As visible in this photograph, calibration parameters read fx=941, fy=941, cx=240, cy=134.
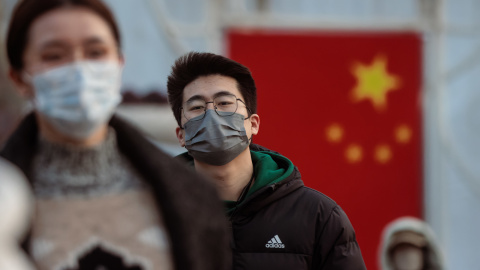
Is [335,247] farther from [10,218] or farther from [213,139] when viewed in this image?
[10,218]

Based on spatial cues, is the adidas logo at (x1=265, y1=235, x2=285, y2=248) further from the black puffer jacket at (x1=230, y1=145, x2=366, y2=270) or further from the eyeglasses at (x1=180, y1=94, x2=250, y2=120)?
the eyeglasses at (x1=180, y1=94, x2=250, y2=120)

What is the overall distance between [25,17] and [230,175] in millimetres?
1273

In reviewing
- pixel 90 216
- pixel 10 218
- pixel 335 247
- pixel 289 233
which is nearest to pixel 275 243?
pixel 289 233

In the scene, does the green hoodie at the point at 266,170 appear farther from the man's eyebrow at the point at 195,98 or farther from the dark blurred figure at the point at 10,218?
the dark blurred figure at the point at 10,218

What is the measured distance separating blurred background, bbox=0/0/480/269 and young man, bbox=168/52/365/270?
4938 mm

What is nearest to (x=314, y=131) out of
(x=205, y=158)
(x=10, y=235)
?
(x=205, y=158)

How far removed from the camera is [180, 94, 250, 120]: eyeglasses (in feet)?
11.3

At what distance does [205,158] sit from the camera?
135 inches

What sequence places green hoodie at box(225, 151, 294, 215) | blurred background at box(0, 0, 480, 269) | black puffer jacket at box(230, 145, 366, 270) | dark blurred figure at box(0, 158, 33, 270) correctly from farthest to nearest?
blurred background at box(0, 0, 480, 269) < green hoodie at box(225, 151, 294, 215) < black puffer jacket at box(230, 145, 366, 270) < dark blurred figure at box(0, 158, 33, 270)

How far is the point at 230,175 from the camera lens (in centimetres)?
340

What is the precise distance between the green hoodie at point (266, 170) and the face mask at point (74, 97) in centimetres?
113

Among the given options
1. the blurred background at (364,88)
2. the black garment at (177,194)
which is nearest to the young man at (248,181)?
the black garment at (177,194)

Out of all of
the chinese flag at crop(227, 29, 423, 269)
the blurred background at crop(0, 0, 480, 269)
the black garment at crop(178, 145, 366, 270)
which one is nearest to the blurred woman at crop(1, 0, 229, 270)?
the black garment at crop(178, 145, 366, 270)

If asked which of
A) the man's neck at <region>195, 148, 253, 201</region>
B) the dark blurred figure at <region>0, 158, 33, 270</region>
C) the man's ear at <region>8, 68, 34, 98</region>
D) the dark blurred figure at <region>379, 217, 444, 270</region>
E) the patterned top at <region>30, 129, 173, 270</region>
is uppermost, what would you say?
the man's ear at <region>8, 68, 34, 98</region>
